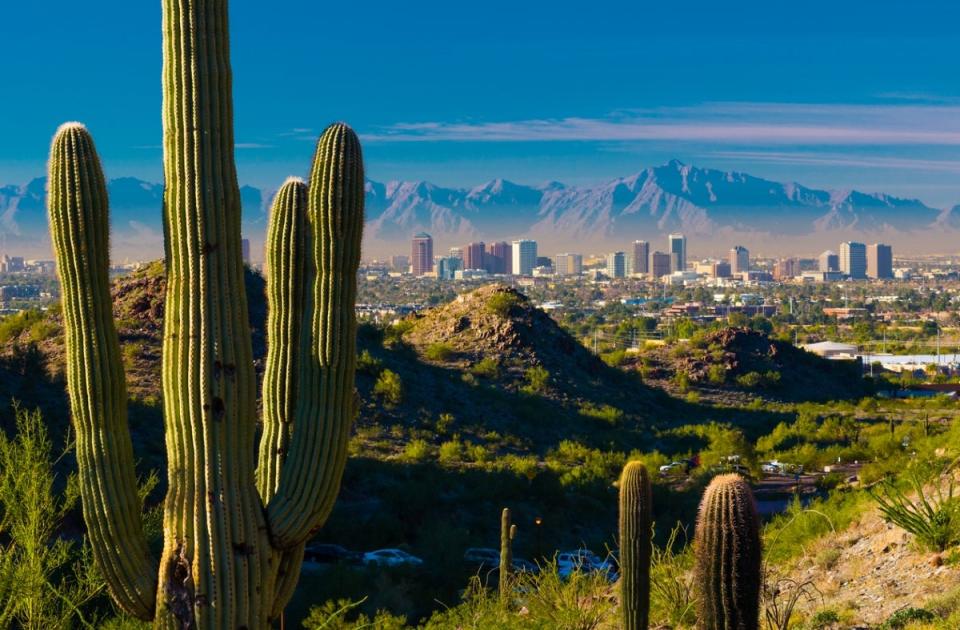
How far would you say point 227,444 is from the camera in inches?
251

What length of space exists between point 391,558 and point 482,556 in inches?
62.9

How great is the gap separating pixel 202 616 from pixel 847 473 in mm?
23200

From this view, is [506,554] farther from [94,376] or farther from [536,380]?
[536,380]

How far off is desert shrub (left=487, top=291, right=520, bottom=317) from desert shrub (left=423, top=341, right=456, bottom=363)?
8.75 feet

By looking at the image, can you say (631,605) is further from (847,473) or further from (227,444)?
(847,473)

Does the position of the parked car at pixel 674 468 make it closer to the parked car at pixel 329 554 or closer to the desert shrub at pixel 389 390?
the desert shrub at pixel 389 390

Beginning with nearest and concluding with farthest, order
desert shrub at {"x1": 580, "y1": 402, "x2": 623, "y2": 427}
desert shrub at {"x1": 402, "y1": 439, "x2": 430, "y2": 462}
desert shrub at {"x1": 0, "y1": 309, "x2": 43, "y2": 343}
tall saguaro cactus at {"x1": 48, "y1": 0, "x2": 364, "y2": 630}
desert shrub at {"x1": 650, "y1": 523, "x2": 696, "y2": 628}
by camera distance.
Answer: tall saguaro cactus at {"x1": 48, "y1": 0, "x2": 364, "y2": 630}
desert shrub at {"x1": 650, "y1": 523, "x2": 696, "y2": 628}
desert shrub at {"x1": 402, "y1": 439, "x2": 430, "y2": 462}
desert shrub at {"x1": 0, "y1": 309, "x2": 43, "y2": 343}
desert shrub at {"x1": 580, "y1": 402, "x2": 623, "y2": 427}

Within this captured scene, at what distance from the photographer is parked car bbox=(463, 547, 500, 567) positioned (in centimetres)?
1875

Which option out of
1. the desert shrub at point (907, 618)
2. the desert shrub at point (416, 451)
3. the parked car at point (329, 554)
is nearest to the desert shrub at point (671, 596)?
the desert shrub at point (907, 618)

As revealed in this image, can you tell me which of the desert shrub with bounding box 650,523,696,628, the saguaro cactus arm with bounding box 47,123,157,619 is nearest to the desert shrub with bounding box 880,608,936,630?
the desert shrub with bounding box 650,523,696,628

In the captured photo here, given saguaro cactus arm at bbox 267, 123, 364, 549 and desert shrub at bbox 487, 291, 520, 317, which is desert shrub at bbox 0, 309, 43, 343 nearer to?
desert shrub at bbox 487, 291, 520, 317

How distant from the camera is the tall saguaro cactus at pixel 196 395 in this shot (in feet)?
20.8

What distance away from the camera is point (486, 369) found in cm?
3694

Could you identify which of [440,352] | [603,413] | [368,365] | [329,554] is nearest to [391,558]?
[329,554]
